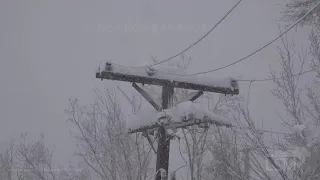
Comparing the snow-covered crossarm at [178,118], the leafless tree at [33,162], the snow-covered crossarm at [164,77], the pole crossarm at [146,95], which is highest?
the snow-covered crossarm at [164,77]

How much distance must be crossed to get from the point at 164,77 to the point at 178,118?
3.22 ft

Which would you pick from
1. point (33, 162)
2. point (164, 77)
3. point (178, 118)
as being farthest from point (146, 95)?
point (33, 162)

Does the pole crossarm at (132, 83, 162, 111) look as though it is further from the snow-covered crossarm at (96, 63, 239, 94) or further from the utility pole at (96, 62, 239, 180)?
the snow-covered crossarm at (96, 63, 239, 94)

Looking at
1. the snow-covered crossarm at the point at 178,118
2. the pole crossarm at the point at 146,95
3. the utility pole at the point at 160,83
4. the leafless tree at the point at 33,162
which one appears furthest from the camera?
the leafless tree at the point at 33,162

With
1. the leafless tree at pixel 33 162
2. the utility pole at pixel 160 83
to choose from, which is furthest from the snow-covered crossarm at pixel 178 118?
the leafless tree at pixel 33 162

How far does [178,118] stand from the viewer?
18.8 feet

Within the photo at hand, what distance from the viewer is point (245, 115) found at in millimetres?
8336

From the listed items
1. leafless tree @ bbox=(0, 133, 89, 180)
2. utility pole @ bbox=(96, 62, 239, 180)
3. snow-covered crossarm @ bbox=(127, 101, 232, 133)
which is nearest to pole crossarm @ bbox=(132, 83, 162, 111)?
utility pole @ bbox=(96, 62, 239, 180)

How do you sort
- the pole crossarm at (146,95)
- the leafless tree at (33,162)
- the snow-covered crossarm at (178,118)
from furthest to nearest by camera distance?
the leafless tree at (33,162) < the pole crossarm at (146,95) < the snow-covered crossarm at (178,118)

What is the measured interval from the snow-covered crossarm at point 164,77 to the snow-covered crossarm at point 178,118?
64 cm

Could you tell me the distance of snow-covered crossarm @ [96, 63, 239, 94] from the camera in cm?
619

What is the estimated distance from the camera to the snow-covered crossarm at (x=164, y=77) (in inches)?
244

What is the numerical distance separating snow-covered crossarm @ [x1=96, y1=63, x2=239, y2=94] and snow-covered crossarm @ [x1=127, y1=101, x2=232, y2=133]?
2.08 ft

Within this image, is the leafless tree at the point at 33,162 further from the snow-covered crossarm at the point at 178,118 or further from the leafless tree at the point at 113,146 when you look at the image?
the snow-covered crossarm at the point at 178,118
